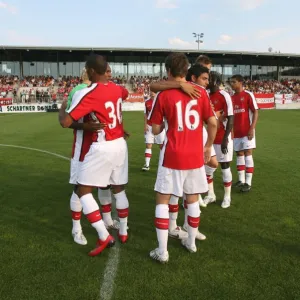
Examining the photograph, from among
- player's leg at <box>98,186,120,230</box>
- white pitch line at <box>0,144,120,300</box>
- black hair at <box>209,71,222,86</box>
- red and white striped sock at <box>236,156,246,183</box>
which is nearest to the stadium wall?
red and white striped sock at <box>236,156,246,183</box>

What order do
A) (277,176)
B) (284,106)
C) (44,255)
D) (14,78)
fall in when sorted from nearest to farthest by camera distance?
(44,255)
(277,176)
(284,106)
(14,78)

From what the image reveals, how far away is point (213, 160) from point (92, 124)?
2204mm

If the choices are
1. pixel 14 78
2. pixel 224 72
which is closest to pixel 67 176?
pixel 14 78

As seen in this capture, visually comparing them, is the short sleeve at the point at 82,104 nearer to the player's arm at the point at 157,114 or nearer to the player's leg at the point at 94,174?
the player's leg at the point at 94,174

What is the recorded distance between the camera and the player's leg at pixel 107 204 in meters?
4.66

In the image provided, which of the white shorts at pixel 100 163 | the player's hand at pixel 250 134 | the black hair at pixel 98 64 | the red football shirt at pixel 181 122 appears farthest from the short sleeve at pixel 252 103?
the black hair at pixel 98 64

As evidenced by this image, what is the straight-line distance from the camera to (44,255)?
157 inches

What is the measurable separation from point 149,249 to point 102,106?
184 centimetres

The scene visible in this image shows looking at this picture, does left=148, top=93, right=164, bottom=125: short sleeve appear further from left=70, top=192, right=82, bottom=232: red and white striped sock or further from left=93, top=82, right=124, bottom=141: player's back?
left=70, top=192, right=82, bottom=232: red and white striped sock

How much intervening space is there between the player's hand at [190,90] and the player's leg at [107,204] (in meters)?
1.86

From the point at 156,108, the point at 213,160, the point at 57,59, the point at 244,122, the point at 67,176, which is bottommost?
the point at 67,176

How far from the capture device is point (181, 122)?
3564mm

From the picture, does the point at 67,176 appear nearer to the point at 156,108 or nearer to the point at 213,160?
the point at 213,160

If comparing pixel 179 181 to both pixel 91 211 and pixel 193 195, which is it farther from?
pixel 91 211
